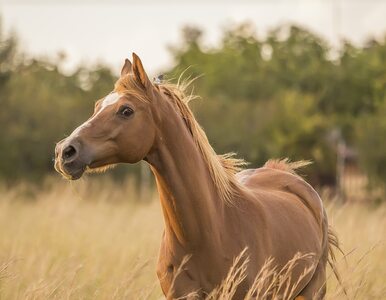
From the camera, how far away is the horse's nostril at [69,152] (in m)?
4.63

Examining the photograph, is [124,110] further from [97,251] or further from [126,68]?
[97,251]

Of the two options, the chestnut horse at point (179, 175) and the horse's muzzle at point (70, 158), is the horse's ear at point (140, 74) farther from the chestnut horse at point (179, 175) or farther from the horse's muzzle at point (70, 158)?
the horse's muzzle at point (70, 158)

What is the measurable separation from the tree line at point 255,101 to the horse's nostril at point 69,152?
184 inches

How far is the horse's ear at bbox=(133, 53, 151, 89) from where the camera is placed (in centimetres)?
497

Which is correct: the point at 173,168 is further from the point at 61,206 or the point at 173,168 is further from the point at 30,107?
the point at 30,107

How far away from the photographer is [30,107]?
2234cm

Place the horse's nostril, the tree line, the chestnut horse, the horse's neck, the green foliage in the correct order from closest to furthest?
the horse's nostril, the chestnut horse, the horse's neck, the tree line, the green foliage

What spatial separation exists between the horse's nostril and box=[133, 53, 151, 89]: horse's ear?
650 millimetres

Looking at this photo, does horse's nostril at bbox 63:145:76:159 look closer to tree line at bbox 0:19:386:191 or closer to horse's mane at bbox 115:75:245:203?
horse's mane at bbox 115:75:245:203

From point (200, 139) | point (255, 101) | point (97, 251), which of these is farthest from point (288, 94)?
point (200, 139)

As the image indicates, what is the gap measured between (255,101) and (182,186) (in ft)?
90.9

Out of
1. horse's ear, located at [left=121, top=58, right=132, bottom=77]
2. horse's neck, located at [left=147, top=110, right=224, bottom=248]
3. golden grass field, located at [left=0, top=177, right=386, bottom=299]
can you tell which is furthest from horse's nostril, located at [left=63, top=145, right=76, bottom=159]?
horse's ear, located at [left=121, top=58, right=132, bottom=77]

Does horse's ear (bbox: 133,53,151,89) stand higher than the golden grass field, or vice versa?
horse's ear (bbox: 133,53,151,89)

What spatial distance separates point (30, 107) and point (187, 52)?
26.2m
